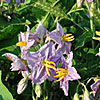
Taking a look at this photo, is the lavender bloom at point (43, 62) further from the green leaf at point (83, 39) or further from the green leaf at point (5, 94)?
the green leaf at point (83, 39)

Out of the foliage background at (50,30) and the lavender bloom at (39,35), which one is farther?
the foliage background at (50,30)

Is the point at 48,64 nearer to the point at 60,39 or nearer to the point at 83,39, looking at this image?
the point at 60,39

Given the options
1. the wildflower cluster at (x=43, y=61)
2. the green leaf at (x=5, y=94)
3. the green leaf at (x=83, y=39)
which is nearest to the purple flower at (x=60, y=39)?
the wildflower cluster at (x=43, y=61)

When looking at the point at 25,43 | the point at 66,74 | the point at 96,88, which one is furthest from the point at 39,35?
the point at 96,88

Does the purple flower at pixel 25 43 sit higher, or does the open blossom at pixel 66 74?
the purple flower at pixel 25 43

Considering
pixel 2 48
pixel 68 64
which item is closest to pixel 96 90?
pixel 68 64

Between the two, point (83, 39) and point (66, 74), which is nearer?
point (66, 74)

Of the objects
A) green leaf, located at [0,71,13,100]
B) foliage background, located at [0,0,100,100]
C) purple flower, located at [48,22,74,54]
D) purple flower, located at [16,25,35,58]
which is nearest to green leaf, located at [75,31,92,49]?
foliage background, located at [0,0,100,100]

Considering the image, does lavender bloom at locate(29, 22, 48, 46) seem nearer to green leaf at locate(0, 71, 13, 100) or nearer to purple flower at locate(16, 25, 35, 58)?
purple flower at locate(16, 25, 35, 58)
